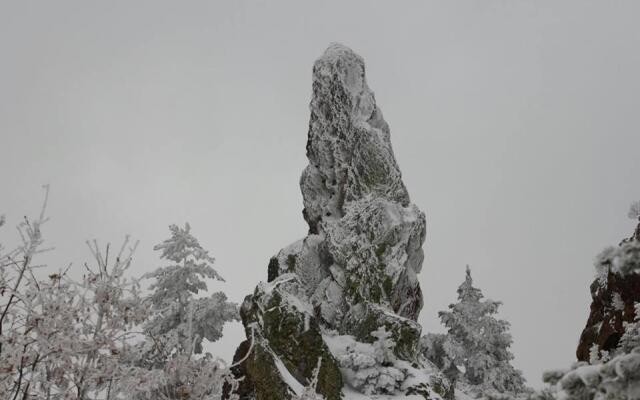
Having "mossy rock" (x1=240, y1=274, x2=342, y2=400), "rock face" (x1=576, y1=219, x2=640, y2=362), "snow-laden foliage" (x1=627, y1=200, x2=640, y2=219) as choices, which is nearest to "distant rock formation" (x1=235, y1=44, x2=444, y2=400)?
"mossy rock" (x1=240, y1=274, x2=342, y2=400)

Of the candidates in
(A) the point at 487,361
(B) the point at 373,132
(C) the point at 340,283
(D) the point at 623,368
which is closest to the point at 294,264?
(C) the point at 340,283

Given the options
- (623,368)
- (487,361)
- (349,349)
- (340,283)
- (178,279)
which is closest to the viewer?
(623,368)

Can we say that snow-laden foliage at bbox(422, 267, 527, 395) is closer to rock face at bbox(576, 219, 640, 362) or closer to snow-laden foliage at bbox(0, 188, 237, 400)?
rock face at bbox(576, 219, 640, 362)

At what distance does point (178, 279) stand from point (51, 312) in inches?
736

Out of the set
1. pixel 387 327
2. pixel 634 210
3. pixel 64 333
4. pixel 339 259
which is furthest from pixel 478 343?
pixel 64 333

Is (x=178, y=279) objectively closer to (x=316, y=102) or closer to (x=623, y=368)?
(x=316, y=102)

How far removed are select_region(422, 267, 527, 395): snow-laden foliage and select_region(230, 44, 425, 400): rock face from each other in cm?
254

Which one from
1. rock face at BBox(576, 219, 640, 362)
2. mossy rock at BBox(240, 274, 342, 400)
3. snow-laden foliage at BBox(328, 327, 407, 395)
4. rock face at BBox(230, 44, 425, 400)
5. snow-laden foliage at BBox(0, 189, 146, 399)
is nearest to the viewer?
snow-laden foliage at BBox(0, 189, 146, 399)

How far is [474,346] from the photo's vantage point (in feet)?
93.3

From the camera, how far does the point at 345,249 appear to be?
26359 mm

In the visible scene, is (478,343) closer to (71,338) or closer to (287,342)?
(287,342)

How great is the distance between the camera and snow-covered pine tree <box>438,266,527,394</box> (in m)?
27.2

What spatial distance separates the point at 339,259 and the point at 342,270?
0.58 m

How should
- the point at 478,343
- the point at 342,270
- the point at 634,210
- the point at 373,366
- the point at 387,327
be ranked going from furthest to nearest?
the point at 478,343 → the point at 342,270 → the point at 387,327 → the point at 373,366 → the point at 634,210
